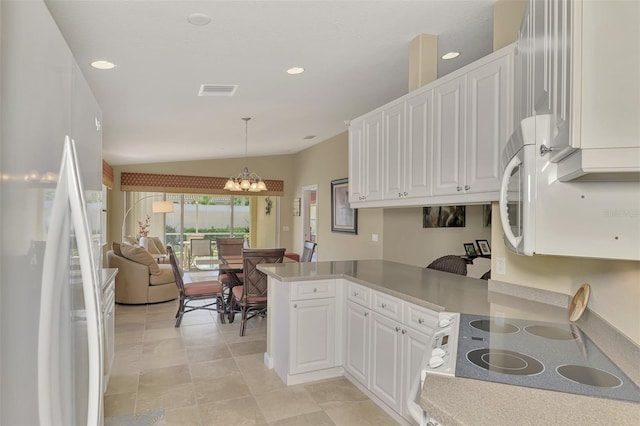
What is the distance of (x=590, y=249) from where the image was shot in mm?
1412

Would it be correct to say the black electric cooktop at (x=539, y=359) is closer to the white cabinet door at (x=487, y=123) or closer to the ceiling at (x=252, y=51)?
the white cabinet door at (x=487, y=123)

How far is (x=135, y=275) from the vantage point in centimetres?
574

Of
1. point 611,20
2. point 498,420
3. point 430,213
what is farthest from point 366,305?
point 430,213

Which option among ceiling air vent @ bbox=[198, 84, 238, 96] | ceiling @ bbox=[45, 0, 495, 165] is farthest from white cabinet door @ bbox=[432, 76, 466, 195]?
ceiling air vent @ bbox=[198, 84, 238, 96]

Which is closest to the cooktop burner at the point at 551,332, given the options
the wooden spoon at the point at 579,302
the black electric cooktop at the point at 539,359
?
the black electric cooktop at the point at 539,359

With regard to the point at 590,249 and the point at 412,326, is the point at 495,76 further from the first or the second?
the point at 412,326

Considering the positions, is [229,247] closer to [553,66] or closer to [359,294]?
[359,294]

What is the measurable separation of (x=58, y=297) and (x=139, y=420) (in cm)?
214

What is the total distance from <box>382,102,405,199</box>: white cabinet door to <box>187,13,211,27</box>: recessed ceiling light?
1561 mm

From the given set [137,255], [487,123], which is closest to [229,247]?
[137,255]

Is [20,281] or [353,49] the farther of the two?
[353,49]

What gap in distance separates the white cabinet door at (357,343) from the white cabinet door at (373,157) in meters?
1.02

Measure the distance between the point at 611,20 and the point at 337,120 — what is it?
201 inches

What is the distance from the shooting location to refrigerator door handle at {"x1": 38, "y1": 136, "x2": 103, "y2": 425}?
2.84 feet
